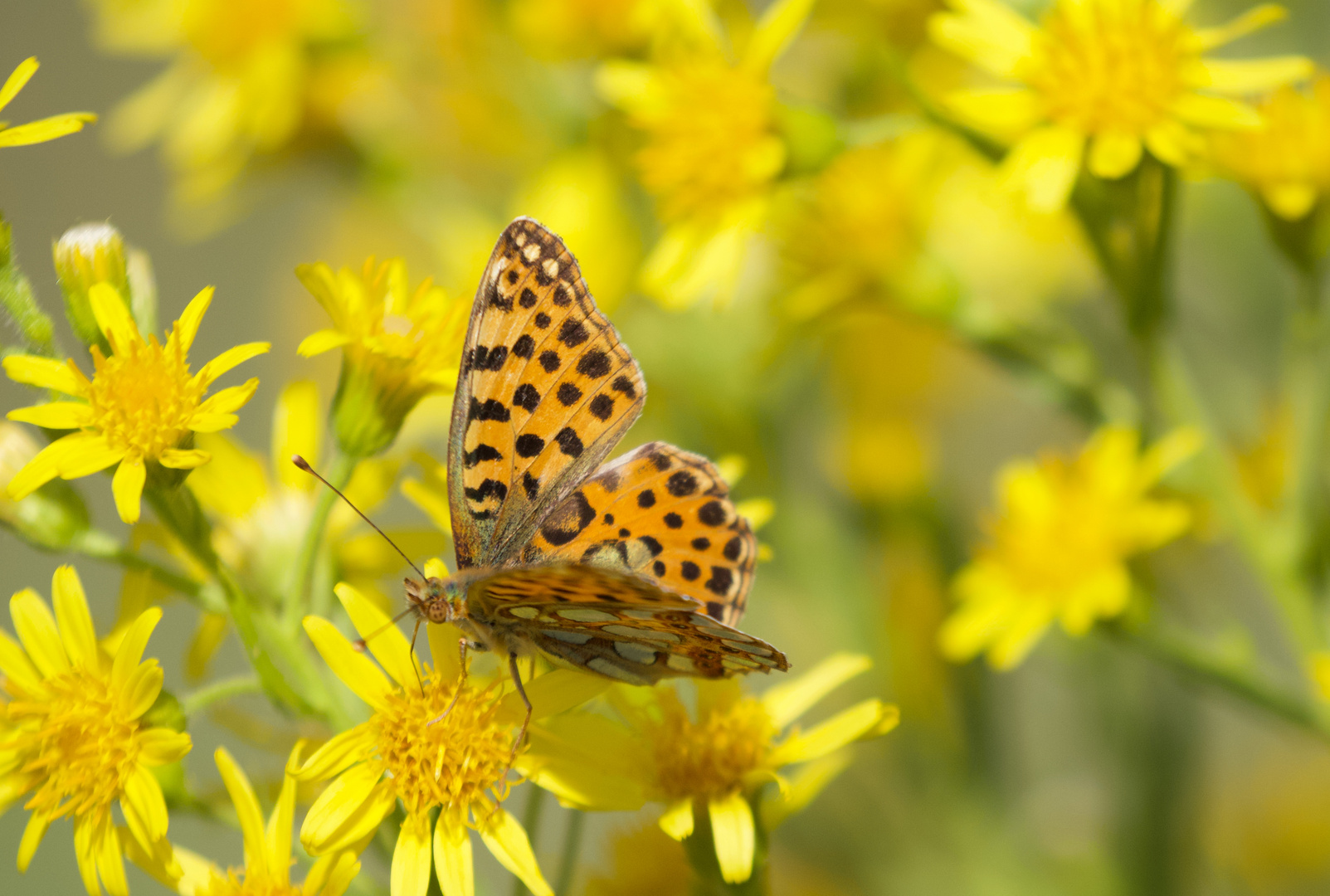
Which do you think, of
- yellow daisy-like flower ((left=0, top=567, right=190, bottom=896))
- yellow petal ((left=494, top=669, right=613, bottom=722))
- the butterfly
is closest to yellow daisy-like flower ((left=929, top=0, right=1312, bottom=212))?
the butterfly

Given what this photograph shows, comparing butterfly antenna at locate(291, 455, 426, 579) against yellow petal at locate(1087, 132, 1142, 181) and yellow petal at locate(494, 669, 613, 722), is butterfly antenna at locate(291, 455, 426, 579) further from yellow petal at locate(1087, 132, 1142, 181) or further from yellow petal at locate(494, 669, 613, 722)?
yellow petal at locate(1087, 132, 1142, 181)

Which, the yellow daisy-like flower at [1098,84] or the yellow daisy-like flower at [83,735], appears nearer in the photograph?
the yellow daisy-like flower at [83,735]

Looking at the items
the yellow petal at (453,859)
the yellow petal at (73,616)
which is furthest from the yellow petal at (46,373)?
the yellow petal at (453,859)

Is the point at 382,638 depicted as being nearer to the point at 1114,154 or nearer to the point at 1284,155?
the point at 1114,154

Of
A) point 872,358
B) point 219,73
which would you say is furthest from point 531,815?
point 219,73

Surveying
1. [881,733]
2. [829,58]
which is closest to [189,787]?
[881,733]

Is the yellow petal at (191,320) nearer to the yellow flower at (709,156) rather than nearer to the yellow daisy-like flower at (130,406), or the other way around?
the yellow daisy-like flower at (130,406)
